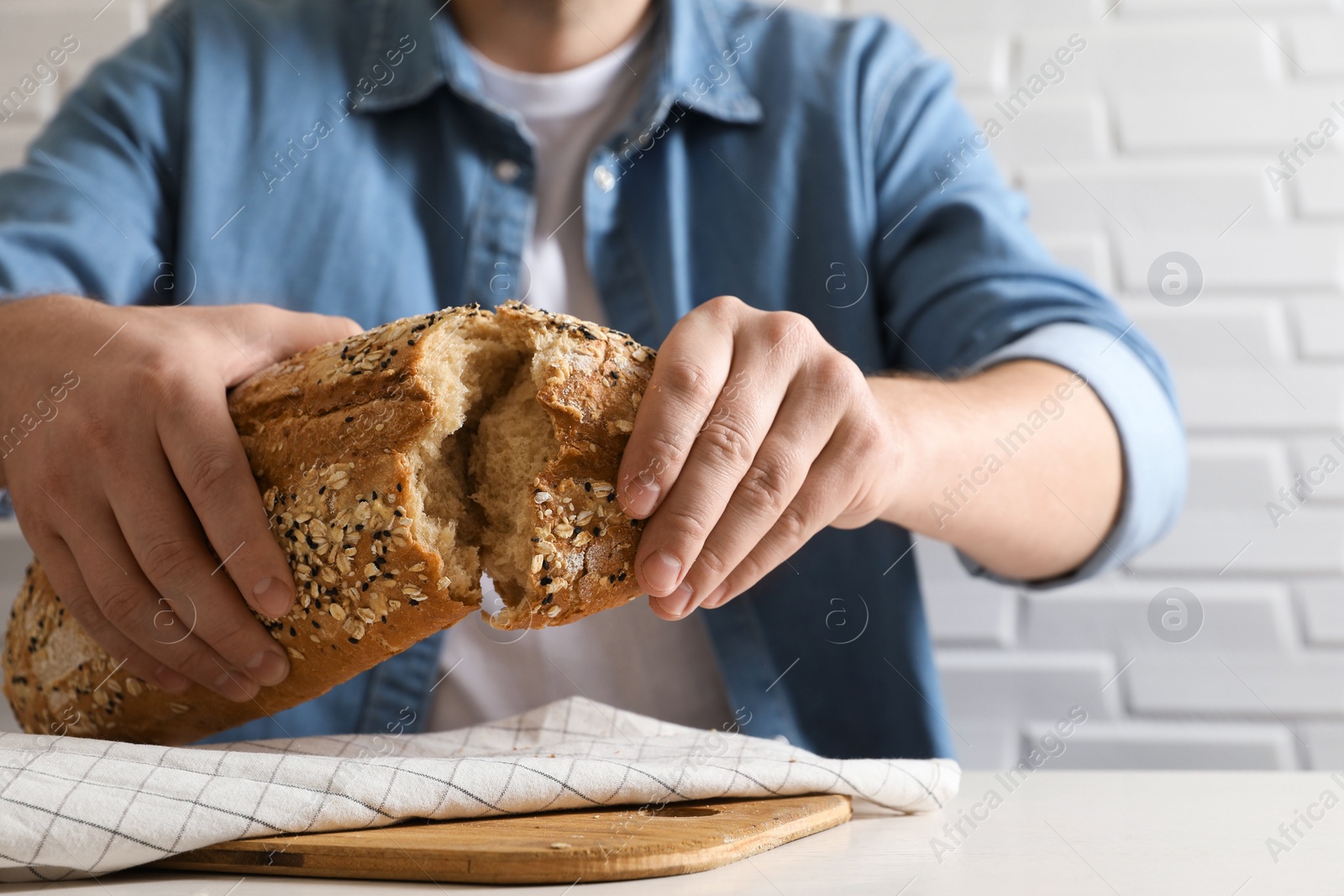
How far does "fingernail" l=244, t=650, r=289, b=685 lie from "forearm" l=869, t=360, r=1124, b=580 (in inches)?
23.3

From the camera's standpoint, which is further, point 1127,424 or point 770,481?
point 1127,424

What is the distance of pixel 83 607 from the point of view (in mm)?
934

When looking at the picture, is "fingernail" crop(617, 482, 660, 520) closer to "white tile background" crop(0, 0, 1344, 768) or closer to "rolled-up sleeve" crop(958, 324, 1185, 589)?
"rolled-up sleeve" crop(958, 324, 1185, 589)

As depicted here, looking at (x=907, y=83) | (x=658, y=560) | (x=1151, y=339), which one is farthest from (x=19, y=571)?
(x=1151, y=339)

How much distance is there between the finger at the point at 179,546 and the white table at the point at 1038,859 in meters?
0.25

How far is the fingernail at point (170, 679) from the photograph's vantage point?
95 centimetres

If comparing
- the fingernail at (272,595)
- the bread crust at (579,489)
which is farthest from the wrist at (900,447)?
the fingernail at (272,595)

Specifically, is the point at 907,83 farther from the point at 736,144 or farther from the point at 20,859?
the point at 20,859

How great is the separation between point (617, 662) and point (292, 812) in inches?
27.4

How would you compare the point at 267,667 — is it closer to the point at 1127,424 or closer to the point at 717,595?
the point at 717,595

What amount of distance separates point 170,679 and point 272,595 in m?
0.18

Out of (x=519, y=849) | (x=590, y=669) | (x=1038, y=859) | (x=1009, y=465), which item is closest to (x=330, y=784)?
(x=519, y=849)

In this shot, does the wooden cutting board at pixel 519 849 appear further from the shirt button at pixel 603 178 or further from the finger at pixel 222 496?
the shirt button at pixel 603 178

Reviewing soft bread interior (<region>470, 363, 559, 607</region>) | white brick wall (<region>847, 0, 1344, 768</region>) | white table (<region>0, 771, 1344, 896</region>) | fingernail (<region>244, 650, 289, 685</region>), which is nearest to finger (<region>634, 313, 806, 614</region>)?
soft bread interior (<region>470, 363, 559, 607</region>)
